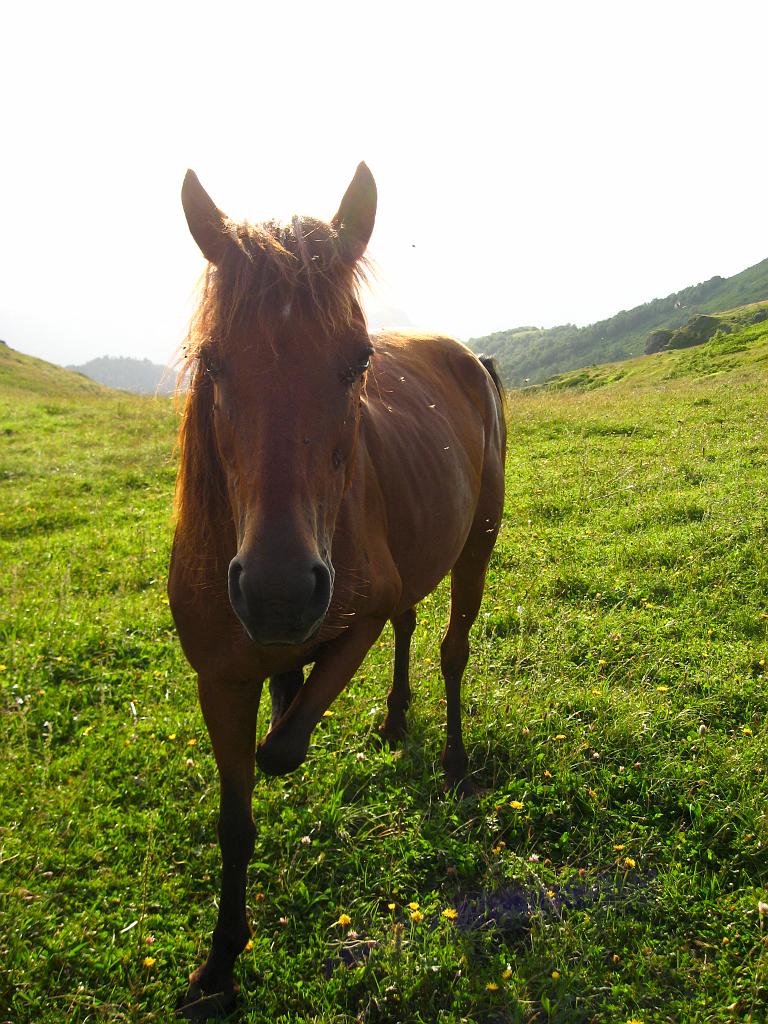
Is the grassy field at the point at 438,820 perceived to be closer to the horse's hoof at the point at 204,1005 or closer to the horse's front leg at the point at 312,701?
the horse's hoof at the point at 204,1005

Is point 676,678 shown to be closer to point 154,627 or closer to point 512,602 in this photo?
point 512,602

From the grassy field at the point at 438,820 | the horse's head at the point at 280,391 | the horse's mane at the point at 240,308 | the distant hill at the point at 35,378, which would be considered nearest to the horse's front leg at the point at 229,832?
the grassy field at the point at 438,820

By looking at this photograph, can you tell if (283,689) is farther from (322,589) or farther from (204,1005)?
(322,589)

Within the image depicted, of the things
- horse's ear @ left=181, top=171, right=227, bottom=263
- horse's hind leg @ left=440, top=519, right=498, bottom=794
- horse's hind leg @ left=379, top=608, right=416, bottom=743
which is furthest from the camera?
horse's hind leg @ left=379, top=608, right=416, bottom=743

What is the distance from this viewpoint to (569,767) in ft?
11.3

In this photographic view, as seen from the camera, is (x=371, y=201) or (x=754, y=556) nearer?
(x=371, y=201)

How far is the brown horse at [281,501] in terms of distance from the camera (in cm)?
174

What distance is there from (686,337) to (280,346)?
55.2m

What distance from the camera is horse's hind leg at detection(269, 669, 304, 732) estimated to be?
2.83 meters

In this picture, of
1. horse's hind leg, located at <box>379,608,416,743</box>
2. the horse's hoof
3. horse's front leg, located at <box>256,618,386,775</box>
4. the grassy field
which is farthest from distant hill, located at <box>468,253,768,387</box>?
the horse's hoof

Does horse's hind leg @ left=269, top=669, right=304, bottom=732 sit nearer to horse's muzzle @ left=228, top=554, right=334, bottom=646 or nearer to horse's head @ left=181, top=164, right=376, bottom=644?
horse's head @ left=181, top=164, right=376, bottom=644

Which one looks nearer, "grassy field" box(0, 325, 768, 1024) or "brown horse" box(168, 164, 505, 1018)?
"brown horse" box(168, 164, 505, 1018)

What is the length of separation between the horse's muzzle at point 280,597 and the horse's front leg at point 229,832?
2.61ft

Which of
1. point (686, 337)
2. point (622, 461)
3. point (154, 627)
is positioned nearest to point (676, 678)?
point (154, 627)
